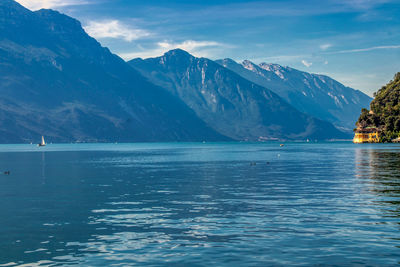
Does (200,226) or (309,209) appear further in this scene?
(309,209)

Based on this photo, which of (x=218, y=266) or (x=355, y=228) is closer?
(x=218, y=266)

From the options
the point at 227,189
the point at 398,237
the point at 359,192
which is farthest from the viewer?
the point at 227,189

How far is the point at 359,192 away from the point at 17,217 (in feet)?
118

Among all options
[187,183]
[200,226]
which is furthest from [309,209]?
[187,183]

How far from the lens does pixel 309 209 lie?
137ft

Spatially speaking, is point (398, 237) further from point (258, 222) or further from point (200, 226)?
point (200, 226)

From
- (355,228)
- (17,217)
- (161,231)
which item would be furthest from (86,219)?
(355,228)

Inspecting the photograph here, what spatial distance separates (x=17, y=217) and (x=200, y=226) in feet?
52.1

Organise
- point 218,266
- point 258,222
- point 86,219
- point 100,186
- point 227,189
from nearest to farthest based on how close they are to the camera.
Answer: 1. point 218,266
2. point 258,222
3. point 86,219
4. point 227,189
5. point 100,186

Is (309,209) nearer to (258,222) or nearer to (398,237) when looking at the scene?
(258,222)

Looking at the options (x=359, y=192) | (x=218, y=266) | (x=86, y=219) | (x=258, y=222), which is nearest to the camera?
(x=218, y=266)

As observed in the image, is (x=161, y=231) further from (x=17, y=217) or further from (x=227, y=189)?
(x=227, y=189)

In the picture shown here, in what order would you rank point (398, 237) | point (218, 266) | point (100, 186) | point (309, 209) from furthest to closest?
point (100, 186) → point (309, 209) → point (398, 237) → point (218, 266)

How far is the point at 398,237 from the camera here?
1155 inches
